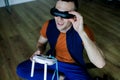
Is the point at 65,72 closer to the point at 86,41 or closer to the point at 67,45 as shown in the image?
the point at 67,45

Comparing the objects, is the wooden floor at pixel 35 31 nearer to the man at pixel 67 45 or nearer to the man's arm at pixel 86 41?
the man at pixel 67 45

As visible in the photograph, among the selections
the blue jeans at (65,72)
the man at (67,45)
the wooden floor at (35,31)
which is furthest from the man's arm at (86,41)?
the wooden floor at (35,31)

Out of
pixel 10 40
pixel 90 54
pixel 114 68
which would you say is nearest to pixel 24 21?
pixel 10 40

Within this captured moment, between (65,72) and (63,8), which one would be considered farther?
(65,72)

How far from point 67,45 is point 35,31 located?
1652 millimetres

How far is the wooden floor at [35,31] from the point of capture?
6.95ft

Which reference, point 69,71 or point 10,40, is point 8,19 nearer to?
point 10,40

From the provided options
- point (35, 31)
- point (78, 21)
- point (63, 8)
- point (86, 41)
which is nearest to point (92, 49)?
point (86, 41)

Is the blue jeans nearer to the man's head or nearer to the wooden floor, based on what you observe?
the man's head

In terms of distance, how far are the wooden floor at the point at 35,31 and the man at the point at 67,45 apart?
55 cm

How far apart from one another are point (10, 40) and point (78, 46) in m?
1.64

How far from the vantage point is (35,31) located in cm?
300

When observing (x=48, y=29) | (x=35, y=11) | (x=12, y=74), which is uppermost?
(x=48, y=29)

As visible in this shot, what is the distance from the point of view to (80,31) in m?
1.18
